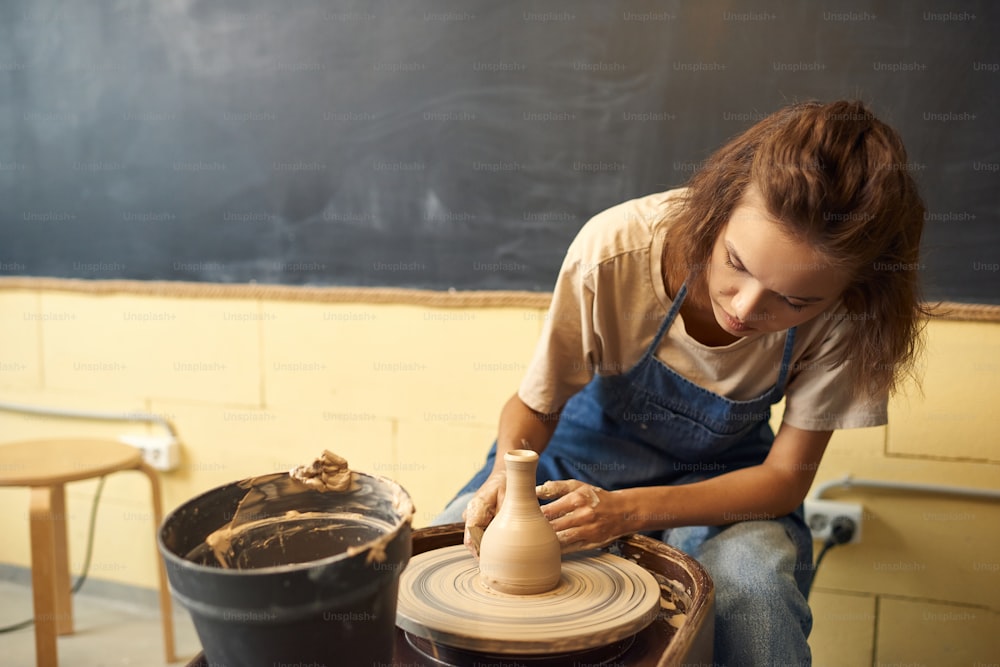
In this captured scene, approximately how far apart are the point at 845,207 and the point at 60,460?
72.5 inches

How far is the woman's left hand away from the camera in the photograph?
1.05 metres

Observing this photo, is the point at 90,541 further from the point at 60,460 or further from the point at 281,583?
the point at 281,583

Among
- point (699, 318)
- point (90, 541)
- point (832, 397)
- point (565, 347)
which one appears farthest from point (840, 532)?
point (90, 541)

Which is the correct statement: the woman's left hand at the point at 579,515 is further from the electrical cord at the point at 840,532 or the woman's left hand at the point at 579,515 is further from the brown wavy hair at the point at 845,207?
the electrical cord at the point at 840,532

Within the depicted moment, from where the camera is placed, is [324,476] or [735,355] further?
[735,355]

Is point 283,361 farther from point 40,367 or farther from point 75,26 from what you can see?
point 75,26

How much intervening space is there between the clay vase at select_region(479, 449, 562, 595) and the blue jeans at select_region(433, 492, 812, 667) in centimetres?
25

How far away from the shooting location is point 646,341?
4.25 feet

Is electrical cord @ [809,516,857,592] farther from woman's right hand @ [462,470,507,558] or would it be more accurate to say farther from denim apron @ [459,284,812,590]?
woman's right hand @ [462,470,507,558]

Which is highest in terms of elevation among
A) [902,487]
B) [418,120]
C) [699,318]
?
[418,120]

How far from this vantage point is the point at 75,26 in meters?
2.21

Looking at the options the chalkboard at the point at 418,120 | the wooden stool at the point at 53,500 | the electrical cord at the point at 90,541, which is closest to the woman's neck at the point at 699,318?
the chalkboard at the point at 418,120

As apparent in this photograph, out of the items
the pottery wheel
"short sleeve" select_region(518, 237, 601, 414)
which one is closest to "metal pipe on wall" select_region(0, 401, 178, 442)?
"short sleeve" select_region(518, 237, 601, 414)

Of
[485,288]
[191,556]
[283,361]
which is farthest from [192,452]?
[191,556]
